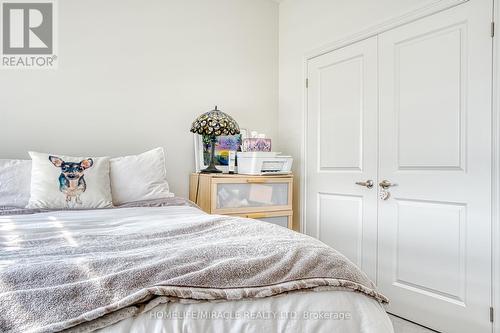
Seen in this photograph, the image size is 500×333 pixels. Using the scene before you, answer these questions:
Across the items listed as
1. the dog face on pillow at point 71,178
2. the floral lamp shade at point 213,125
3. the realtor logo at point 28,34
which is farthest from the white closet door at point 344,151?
the realtor logo at point 28,34

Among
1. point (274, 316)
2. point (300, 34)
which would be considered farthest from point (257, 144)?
point (274, 316)

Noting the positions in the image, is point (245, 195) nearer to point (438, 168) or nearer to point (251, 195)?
point (251, 195)

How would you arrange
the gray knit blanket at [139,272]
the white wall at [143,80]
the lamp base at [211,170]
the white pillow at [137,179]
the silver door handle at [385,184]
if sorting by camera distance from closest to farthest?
the gray knit blanket at [139,272]
the white pillow at [137,179]
the silver door handle at [385,184]
the white wall at [143,80]
the lamp base at [211,170]

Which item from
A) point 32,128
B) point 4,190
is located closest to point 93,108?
point 32,128

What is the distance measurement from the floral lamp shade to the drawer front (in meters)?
0.38

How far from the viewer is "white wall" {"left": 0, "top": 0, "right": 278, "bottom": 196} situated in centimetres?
240

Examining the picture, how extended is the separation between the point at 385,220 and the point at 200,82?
72.6 inches

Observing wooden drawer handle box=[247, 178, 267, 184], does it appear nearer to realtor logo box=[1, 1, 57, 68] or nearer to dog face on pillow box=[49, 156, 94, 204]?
dog face on pillow box=[49, 156, 94, 204]

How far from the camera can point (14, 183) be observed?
195 cm

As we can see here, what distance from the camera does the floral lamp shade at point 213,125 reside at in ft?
8.66

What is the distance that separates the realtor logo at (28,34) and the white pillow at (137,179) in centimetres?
94

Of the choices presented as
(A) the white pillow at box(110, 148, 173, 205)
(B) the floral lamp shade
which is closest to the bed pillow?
(A) the white pillow at box(110, 148, 173, 205)

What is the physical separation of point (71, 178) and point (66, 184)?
0.14 feet

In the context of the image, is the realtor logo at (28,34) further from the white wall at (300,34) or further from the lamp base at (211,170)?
the white wall at (300,34)
